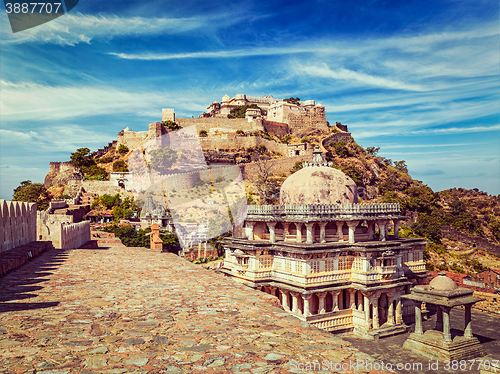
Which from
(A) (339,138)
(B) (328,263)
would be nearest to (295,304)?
(B) (328,263)

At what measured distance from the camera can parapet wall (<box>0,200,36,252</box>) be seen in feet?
33.4

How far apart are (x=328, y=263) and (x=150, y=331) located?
43.3ft

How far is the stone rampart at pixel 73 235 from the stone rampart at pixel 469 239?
140 ft

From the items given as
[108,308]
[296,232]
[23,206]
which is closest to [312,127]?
[296,232]

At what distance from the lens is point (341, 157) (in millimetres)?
64438

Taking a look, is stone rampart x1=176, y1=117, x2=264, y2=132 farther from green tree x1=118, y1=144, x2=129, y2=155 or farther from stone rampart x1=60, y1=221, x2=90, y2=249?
stone rampart x1=60, y1=221, x2=90, y2=249

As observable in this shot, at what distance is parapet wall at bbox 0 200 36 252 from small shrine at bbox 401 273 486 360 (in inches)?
553

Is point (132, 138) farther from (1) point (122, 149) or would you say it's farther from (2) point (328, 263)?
(2) point (328, 263)

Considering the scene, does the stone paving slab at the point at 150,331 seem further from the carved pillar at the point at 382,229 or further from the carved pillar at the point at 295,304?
the carved pillar at the point at 382,229

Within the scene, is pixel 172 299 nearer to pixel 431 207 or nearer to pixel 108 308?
pixel 108 308

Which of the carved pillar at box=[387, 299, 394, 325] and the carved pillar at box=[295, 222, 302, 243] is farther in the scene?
the carved pillar at box=[387, 299, 394, 325]

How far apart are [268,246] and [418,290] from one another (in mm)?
6717

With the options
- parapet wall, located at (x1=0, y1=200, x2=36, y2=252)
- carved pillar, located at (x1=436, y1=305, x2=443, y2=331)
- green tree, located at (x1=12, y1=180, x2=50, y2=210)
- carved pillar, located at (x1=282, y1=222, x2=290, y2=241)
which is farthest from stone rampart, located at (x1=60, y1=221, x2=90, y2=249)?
green tree, located at (x1=12, y1=180, x2=50, y2=210)

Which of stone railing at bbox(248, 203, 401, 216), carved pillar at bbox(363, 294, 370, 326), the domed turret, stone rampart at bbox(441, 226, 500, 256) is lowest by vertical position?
stone rampart at bbox(441, 226, 500, 256)
